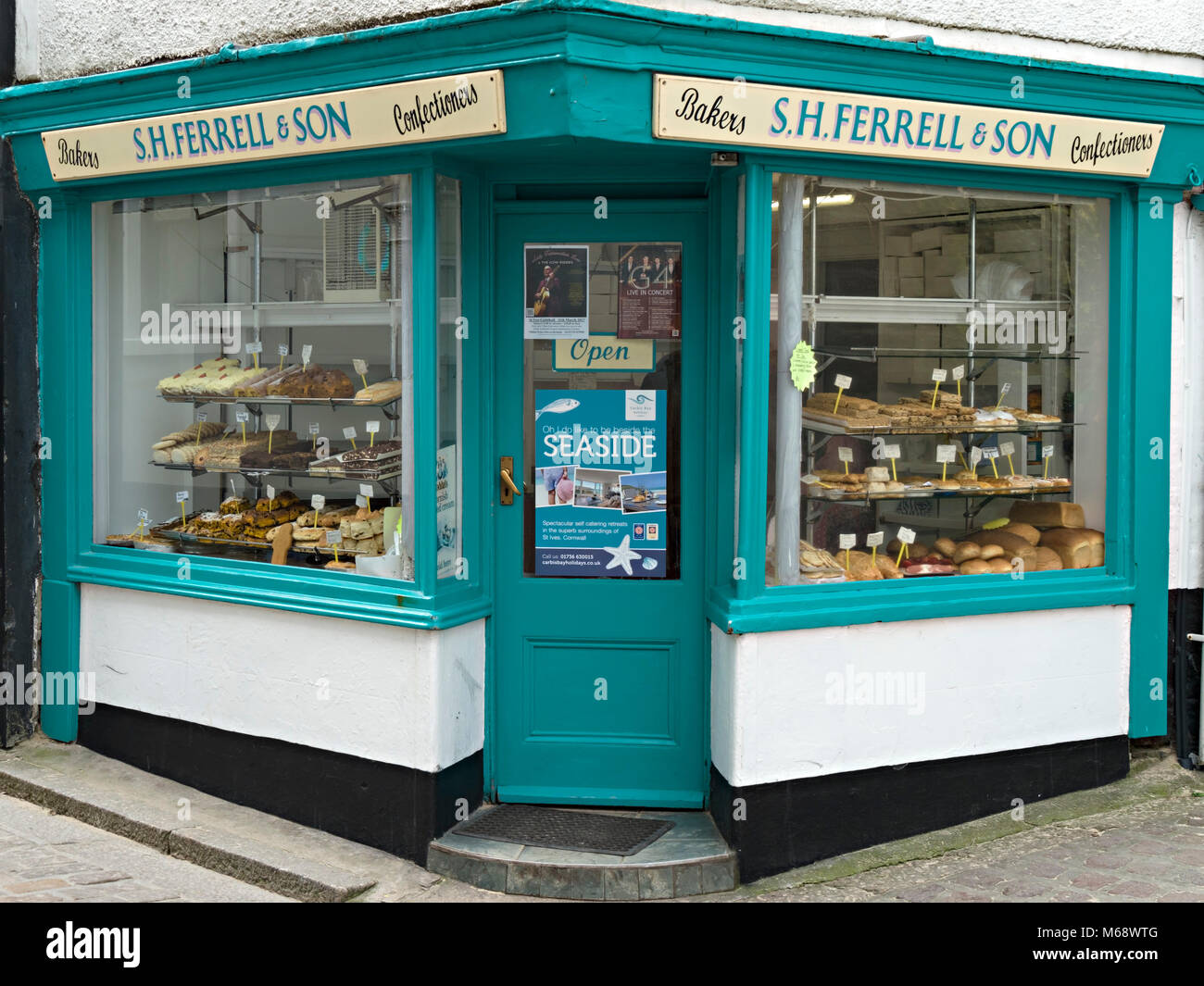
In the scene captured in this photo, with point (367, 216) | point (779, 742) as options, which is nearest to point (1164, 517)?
point (779, 742)

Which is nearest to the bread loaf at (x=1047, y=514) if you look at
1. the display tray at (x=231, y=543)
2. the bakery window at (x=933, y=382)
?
the bakery window at (x=933, y=382)

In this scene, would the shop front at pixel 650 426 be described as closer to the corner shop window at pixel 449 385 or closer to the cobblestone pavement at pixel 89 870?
the corner shop window at pixel 449 385

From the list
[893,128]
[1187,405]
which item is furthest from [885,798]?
[893,128]

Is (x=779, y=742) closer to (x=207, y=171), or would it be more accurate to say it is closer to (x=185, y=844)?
(x=185, y=844)

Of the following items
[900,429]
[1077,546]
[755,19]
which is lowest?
[1077,546]

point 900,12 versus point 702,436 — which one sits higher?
point 900,12

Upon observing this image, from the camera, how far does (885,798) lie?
18.2 feet

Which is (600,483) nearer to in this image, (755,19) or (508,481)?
(508,481)

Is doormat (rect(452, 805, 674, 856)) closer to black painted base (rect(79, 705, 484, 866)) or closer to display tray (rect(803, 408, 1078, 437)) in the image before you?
black painted base (rect(79, 705, 484, 866))

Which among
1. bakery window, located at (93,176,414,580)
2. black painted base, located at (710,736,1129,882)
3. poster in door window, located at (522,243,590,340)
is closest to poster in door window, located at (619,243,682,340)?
poster in door window, located at (522,243,590,340)

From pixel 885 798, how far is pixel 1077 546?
164 cm

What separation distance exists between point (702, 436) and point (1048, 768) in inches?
90.0

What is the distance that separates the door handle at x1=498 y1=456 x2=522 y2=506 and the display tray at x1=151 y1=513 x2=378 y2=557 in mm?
660

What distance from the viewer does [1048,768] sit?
593 centimetres
